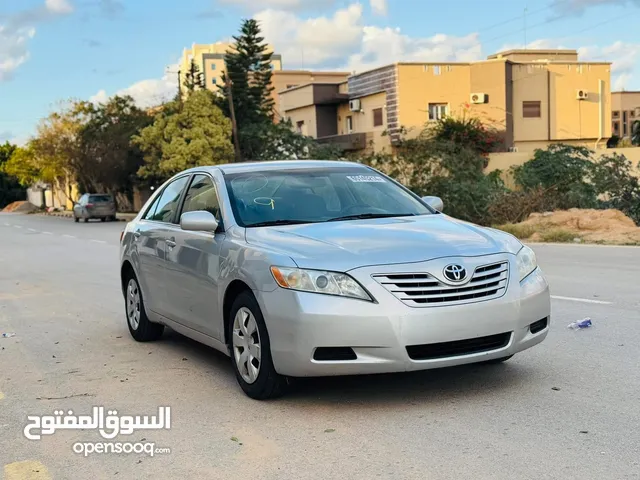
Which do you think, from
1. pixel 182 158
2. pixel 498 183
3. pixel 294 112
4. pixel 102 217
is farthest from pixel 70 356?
pixel 294 112

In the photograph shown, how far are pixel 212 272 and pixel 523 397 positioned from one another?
242cm

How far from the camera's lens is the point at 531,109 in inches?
1823

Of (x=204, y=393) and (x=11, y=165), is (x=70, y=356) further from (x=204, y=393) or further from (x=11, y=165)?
(x=11, y=165)

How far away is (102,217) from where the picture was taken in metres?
Result: 49.1

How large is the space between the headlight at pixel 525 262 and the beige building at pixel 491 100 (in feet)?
119

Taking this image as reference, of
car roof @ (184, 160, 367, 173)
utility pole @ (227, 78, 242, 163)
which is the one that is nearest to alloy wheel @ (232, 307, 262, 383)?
car roof @ (184, 160, 367, 173)

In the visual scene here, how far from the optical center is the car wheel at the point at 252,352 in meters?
5.66

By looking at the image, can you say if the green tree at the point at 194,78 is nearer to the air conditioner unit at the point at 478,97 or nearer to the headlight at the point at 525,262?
the air conditioner unit at the point at 478,97

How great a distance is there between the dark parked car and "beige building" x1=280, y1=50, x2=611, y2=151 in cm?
1290

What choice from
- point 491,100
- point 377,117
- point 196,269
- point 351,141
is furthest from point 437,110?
point 196,269

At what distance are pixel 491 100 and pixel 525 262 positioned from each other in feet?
131

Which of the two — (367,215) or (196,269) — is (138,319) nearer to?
(196,269)

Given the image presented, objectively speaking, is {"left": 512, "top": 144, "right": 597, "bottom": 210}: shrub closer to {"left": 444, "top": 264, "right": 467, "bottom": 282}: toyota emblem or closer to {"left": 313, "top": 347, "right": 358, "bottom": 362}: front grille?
{"left": 444, "top": 264, "right": 467, "bottom": 282}: toyota emblem

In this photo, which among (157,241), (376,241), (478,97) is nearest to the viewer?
(376,241)
